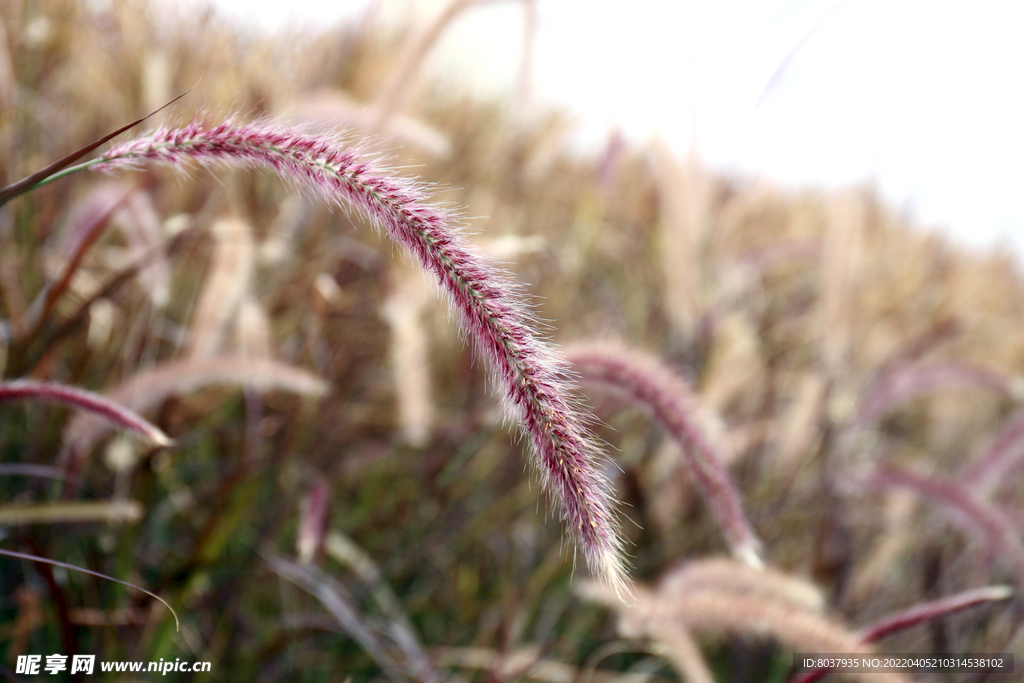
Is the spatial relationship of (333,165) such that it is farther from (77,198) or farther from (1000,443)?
(77,198)

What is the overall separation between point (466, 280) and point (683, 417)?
627 mm

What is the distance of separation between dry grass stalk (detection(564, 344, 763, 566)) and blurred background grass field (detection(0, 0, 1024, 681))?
0.89 ft

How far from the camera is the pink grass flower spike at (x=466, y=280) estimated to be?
0.62 metres

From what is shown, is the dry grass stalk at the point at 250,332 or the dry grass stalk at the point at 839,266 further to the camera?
the dry grass stalk at the point at 839,266

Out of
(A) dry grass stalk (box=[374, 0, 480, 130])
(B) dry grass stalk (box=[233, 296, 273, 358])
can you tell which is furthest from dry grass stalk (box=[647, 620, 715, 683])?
(A) dry grass stalk (box=[374, 0, 480, 130])

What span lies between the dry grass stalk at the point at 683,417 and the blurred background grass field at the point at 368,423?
272 millimetres

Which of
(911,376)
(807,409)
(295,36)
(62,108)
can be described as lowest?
(807,409)

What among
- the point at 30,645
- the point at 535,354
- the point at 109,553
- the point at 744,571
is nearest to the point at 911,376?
the point at 744,571

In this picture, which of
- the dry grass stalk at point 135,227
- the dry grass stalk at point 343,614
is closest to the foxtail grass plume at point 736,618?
the dry grass stalk at point 343,614

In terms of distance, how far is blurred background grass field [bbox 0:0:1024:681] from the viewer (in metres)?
1.48

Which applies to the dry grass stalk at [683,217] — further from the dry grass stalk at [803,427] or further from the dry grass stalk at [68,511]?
the dry grass stalk at [68,511]

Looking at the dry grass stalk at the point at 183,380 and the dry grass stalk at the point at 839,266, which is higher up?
the dry grass stalk at the point at 839,266

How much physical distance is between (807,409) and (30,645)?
7.60 feet

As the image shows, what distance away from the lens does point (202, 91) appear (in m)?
2.78
